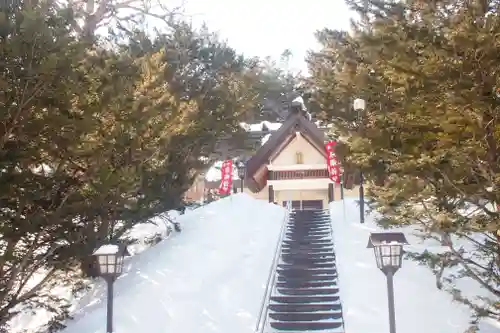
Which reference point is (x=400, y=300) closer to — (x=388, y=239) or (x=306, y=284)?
(x=306, y=284)

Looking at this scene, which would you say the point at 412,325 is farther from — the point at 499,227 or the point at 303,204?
the point at 303,204

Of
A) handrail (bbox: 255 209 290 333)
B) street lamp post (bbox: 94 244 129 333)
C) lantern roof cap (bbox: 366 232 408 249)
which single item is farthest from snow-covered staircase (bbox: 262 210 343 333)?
street lamp post (bbox: 94 244 129 333)

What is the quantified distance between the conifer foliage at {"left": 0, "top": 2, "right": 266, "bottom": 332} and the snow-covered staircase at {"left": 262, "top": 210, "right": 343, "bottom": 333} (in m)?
4.32

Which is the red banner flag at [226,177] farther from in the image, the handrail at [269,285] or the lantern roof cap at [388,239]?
the lantern roof cap at [388,239]

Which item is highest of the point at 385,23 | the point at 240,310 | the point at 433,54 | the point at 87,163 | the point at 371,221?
the point at 385,23

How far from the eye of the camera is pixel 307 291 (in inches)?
519

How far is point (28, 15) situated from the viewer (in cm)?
735

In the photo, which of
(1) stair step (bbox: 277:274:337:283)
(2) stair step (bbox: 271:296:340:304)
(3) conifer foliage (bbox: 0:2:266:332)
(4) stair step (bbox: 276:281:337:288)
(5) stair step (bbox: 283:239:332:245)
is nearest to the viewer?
(3) conifer foliage (bbox: 0:2:266:332)

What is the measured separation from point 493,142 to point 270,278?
22.1 ft

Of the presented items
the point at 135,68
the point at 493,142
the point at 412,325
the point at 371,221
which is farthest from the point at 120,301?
the point at 371,221

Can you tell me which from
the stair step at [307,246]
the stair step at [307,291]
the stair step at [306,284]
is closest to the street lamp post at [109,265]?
the stair step at [307,291]

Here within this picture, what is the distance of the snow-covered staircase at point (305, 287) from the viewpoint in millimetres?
11527

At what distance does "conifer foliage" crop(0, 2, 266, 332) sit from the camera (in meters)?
7.76

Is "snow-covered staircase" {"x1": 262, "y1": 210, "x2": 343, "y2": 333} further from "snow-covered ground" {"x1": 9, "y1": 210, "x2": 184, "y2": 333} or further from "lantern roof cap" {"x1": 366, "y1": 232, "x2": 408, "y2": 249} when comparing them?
"snow-covered ground" {"x1": 9, "y1": 210, "x2": 184, "y2": 333}
